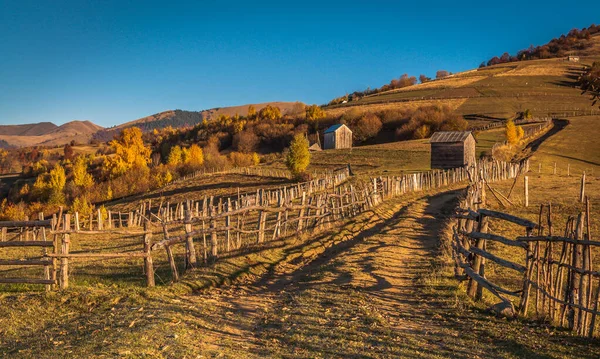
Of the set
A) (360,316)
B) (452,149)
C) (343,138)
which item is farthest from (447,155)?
(360,316)

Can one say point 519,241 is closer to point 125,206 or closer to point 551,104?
point 125,206

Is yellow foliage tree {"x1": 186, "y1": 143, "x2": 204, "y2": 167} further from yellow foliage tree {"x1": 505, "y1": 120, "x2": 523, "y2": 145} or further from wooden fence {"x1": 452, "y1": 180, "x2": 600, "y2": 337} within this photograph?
wooden fence {"x1": 452, "y1": 180, "x2": 600, "y2": 337}

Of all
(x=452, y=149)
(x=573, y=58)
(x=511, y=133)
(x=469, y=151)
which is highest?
(x=573, y=58)

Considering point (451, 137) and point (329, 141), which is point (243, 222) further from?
point (329, 141)

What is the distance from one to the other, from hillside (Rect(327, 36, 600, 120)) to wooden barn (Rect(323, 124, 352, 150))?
2249cm

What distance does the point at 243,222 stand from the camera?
17.5m

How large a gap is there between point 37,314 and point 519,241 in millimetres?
9546

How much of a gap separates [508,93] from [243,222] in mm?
92098

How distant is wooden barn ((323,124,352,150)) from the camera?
74.9 metres

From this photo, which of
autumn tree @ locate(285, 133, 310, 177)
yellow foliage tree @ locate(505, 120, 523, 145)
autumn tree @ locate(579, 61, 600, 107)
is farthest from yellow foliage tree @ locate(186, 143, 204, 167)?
autumn tree @ locate(579, 61, 600, 107)

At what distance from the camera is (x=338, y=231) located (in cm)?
1828

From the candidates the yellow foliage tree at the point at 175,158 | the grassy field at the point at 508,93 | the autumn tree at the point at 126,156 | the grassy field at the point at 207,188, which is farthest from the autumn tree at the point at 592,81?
the yellow foliage tree at the point at 175,158

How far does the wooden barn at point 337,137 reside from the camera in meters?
74.9

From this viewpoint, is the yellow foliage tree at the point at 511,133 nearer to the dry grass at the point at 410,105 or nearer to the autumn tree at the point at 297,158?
the autumn tree at the point at 297,158
